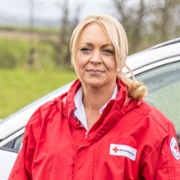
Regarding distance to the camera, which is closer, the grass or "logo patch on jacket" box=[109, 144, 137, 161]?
"logo patch on jacket" box=[109, 144, 137, 161]

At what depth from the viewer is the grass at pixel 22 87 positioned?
13844 mm

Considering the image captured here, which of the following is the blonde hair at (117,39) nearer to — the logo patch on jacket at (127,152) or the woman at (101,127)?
the woman at (101,127)

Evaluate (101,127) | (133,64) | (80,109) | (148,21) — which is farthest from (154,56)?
(148,21)

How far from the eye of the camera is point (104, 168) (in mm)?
2422

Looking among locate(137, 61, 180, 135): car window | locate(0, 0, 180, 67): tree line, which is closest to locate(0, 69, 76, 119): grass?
locate(0, 0, 180, 67): tree line

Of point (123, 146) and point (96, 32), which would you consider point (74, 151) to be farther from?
point (96, 32)

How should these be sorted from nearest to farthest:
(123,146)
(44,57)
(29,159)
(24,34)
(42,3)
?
1. (123,146)
2. (29,159)
3. (42,3)
4. (44,57)
5. (24,34)

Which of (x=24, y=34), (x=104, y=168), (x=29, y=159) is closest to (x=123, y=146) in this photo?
(x=104, y=168)

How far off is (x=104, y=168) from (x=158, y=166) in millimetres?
215

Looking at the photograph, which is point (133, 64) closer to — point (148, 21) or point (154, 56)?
point (154, 56)

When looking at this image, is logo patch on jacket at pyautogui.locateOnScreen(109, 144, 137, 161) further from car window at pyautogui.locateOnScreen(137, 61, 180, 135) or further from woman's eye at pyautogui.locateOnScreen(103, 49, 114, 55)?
car window at pyautogui.locateOnScreen(137, 61, 180, 135)

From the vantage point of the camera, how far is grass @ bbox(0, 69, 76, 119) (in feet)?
45.4

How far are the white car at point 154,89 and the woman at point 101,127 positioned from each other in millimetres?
598

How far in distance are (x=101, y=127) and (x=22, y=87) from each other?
48.2 ft
